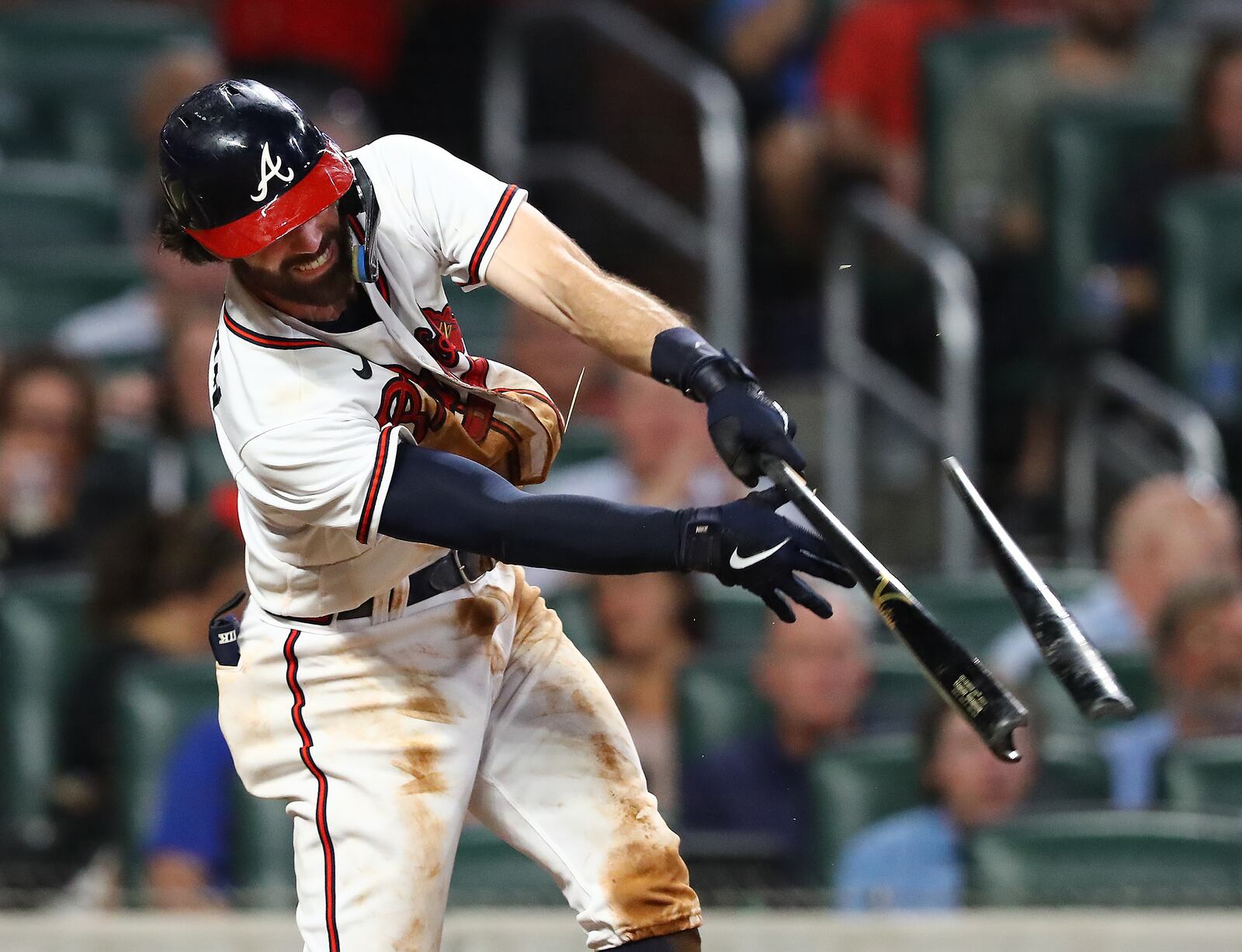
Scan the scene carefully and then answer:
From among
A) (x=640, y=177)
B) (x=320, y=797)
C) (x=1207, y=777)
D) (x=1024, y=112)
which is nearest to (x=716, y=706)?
(x=1207, y=777)

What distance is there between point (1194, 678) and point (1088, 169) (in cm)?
200

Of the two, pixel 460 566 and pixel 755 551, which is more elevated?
pixel 755 551

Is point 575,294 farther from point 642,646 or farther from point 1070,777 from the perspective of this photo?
point 1070,777

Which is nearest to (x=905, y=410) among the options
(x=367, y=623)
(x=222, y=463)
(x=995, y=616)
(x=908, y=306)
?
(x=908, y=306)

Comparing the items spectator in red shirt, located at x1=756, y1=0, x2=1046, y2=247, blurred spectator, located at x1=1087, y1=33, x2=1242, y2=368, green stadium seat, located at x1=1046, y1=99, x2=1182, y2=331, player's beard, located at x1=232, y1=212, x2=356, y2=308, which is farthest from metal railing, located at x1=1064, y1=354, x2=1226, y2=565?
player's beard, located at x1=232, y1=212, x2=356, y2=308

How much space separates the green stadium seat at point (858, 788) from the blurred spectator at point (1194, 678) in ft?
1.68

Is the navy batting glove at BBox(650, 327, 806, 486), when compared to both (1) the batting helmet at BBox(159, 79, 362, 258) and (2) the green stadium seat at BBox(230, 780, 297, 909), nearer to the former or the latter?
(1) the batting helmet at BBox(159, 79, 362, 258)

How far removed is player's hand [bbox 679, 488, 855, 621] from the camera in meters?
2.26

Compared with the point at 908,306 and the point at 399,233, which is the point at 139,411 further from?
the point at 399,233

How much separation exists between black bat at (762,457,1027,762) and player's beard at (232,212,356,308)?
625 millimetres

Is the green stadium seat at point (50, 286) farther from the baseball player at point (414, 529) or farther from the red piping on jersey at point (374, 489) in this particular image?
the red piping on jersey at point (374, 489)

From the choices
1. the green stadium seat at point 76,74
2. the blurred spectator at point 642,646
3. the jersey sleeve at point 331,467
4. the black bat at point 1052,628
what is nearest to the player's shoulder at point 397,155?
the jersey sleeve at point 331,467

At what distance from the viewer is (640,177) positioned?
6648mm

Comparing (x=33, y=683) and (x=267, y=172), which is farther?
(x=33, y=683)
